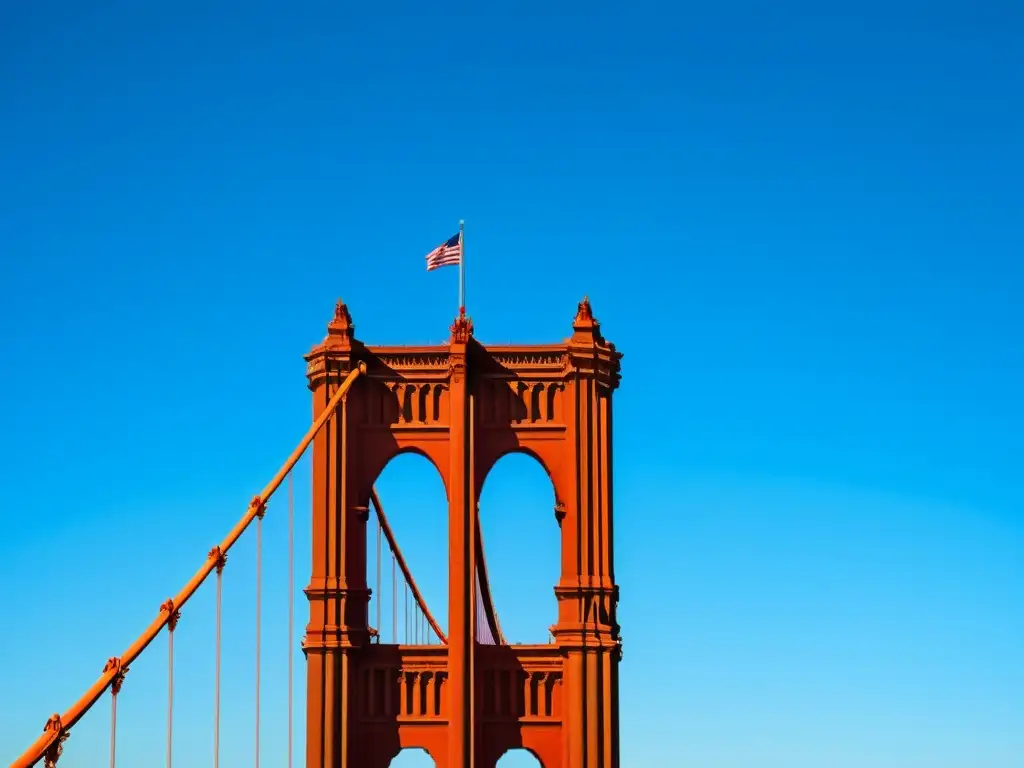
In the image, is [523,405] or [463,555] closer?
[463,555]

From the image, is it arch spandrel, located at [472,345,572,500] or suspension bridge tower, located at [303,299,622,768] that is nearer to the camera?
suspension bridge tower, located at [303,299,622,768]

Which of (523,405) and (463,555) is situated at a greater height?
(523,405)

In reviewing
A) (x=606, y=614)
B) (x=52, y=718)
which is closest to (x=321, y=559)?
(x=606, y=614)

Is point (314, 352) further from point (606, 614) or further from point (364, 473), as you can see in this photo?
Answer: point (606, 614)

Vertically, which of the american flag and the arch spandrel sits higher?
the american flag
